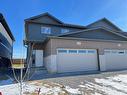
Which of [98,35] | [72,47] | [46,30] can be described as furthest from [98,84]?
[46,30]

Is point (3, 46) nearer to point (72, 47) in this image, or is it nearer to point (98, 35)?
point (72, 47)

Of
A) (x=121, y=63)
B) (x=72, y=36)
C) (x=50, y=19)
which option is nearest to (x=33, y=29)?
(x=50, y=19)

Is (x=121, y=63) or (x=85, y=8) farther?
(x=121, y=63)

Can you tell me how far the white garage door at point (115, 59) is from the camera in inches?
634

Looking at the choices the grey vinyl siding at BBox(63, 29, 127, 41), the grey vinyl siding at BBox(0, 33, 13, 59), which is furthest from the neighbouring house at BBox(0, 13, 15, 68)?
the grey vinyl siding at BBox(63, 29, 127, 41)

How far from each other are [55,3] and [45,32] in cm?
608

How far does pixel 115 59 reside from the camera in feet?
53.9

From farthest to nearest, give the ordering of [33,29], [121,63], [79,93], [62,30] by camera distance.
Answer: [62,30], [33,29], [121,63], [79,93]

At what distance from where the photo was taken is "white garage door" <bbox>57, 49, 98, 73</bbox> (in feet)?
45.5

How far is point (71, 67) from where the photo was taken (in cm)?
1418

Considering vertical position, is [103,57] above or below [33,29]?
below

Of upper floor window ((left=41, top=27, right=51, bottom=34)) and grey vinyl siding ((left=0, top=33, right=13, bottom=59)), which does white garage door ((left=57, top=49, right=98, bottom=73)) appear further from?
grey vinyl siding ((left=0, top=33, right=13, bottom=59))

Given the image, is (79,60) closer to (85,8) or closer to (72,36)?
(72,36)

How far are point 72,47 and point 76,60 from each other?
1.52 meters
